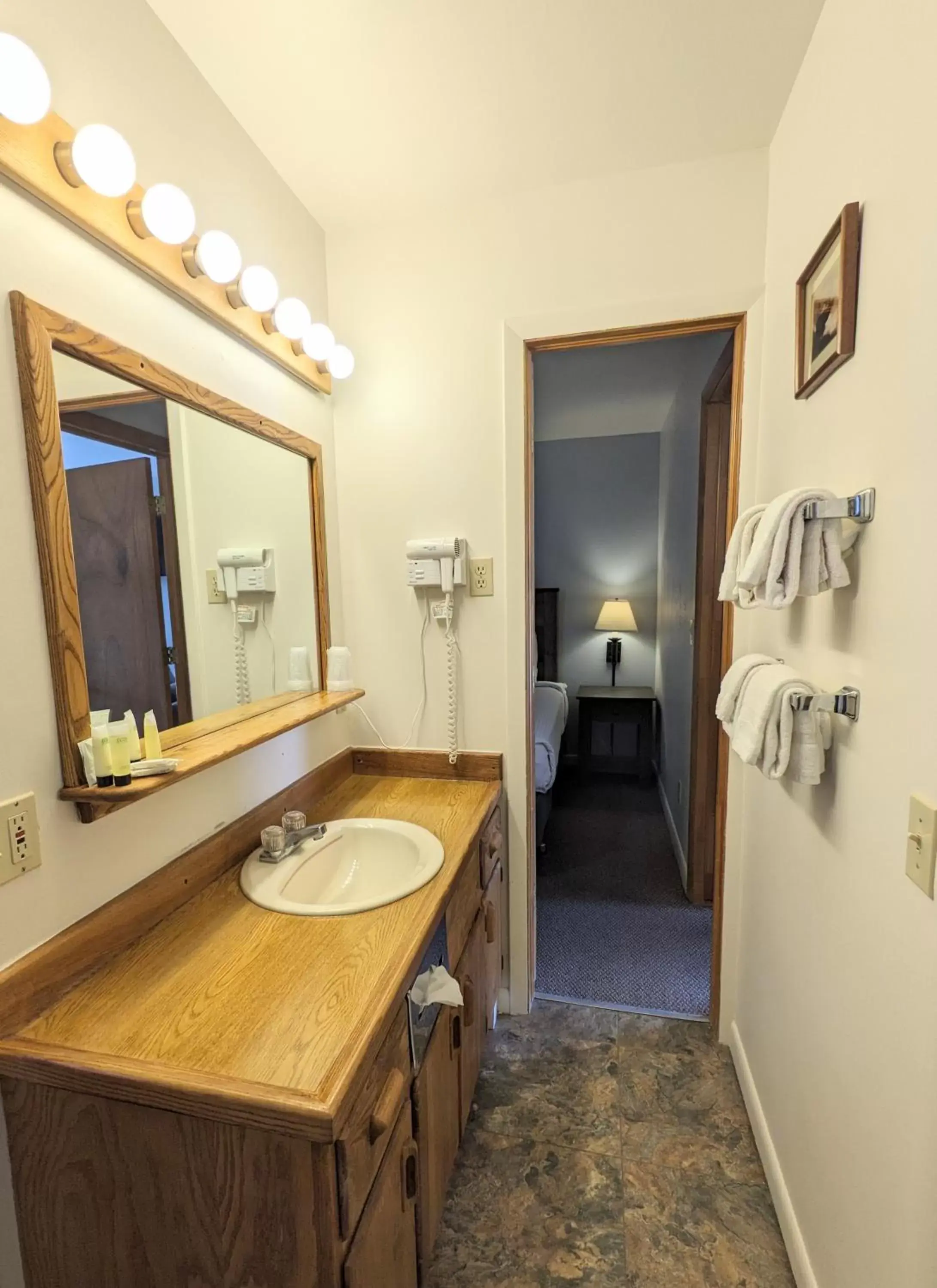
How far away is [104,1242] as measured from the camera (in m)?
0.79

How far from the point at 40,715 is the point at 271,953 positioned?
20.9 inches

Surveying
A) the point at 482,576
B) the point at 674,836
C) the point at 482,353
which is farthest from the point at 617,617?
the point at 482,353

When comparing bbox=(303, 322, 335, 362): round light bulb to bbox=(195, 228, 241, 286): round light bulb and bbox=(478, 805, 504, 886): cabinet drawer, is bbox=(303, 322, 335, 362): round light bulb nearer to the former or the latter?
bbox=(195, 228, 241, 286): round light bulb

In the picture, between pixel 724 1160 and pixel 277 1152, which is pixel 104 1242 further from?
pixel 724 1160

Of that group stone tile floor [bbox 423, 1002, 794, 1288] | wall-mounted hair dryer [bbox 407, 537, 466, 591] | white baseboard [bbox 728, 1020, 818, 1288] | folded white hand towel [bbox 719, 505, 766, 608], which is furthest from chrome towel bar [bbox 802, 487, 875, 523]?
stone tile floor [bbox 423, 1002, 794, 1288]

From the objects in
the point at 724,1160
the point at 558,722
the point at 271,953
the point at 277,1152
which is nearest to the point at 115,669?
the point at 271,953

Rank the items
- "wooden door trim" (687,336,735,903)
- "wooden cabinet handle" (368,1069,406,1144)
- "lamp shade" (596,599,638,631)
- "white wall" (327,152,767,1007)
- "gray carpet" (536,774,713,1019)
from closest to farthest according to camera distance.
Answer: "wooden cabinet handle" (368,1069,406,1144) → "white wall" (327,152,767,1007) → "gray carpet" (536,774,713,1019) → "wooden door trim" (687,336,735,903) → "lamp shade" (596,599,638,631)

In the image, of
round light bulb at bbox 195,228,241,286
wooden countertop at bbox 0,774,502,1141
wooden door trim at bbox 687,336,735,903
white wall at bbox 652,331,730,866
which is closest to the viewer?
wooden countertop at bbox 0,774,502,1141

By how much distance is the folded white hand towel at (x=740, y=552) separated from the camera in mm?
1158

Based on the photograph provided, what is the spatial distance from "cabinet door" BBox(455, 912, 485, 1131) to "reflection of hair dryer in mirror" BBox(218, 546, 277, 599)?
1.00m

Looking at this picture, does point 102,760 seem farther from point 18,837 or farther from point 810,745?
point 810,745

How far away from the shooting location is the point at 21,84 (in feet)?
2.41

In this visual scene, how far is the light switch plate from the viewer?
0.70m

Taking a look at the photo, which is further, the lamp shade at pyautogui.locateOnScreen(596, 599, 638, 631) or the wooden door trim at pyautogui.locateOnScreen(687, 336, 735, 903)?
the lamp shade at pyautogui.locateOnScreen(596, 599, 638, 631)
